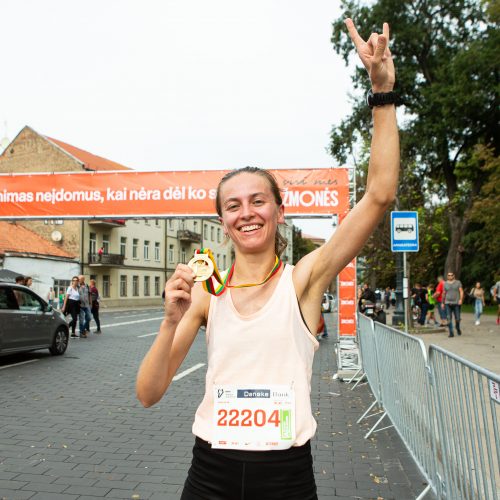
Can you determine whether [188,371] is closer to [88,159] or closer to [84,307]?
[84,307]

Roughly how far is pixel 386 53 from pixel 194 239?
6107 centimetres

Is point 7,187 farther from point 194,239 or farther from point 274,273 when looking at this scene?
point 194,239

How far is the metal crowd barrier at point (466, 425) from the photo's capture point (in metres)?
2.63

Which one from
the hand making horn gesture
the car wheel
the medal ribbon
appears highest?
the hand making horn gesture

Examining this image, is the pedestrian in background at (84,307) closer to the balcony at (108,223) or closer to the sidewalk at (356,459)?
the sidewalk at (356,459)

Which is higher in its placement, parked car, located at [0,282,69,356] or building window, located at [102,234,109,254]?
building window, located at [102,234,109,254]

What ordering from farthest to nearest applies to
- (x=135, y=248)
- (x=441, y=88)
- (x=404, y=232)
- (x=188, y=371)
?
(x=135, y=248), (x=441, y=88), (x=404, y=232), (x=188, y=371)

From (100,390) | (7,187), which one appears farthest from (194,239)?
(100,390)

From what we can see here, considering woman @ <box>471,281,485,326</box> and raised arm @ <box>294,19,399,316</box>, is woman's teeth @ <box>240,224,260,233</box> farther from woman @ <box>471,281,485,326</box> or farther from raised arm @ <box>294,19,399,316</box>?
woman @ <box>471,281,485,326</box>

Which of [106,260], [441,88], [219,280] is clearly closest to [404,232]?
[219,280]

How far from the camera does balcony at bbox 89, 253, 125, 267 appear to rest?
146 feet

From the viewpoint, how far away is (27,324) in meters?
11.8

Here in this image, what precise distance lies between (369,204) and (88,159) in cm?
5125

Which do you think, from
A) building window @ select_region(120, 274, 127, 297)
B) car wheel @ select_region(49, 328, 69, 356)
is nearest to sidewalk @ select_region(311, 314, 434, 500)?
car wheel @ select_region(49, 328, 69, 356)
